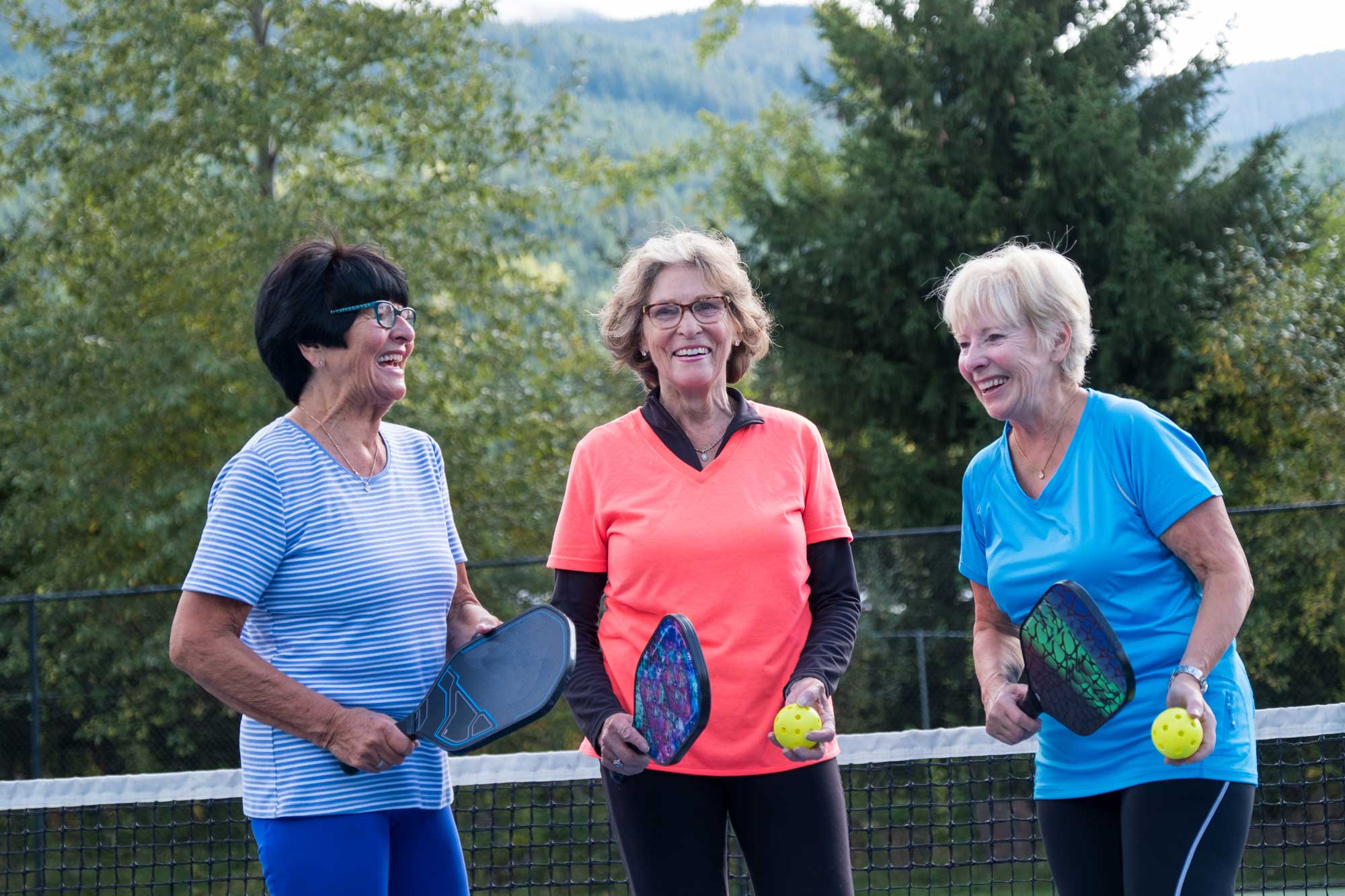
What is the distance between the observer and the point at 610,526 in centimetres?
290

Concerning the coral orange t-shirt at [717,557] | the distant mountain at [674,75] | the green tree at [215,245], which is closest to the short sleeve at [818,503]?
the coral orange t-shirt at [717,557]

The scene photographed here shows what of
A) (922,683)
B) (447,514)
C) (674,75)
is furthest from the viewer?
(674,75)

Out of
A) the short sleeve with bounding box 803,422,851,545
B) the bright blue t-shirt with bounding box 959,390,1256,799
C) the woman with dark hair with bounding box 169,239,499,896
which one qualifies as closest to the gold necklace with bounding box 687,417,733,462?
the short sleeve with bounding box 803,422,851,545

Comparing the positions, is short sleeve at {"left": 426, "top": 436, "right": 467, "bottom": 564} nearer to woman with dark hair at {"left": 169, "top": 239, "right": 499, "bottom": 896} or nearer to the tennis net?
woman with dark hair at {"left": 169, "top": 239, "right": 499, "bottom": 896}

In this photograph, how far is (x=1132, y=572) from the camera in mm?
2562

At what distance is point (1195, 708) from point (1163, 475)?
431mm

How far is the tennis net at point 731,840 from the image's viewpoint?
4625 millimetres

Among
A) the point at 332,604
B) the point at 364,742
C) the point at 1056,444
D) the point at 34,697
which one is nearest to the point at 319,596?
the point at 332,604

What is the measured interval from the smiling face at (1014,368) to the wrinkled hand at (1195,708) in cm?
62

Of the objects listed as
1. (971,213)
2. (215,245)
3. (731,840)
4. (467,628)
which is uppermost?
(215,245)

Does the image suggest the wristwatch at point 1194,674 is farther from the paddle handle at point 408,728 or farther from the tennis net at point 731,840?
the tennis net at point 731,840

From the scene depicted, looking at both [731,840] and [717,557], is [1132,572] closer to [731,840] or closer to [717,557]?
[717,557]

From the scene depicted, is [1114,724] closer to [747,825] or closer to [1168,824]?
[1168,824]

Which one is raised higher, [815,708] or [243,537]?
[243,537]
